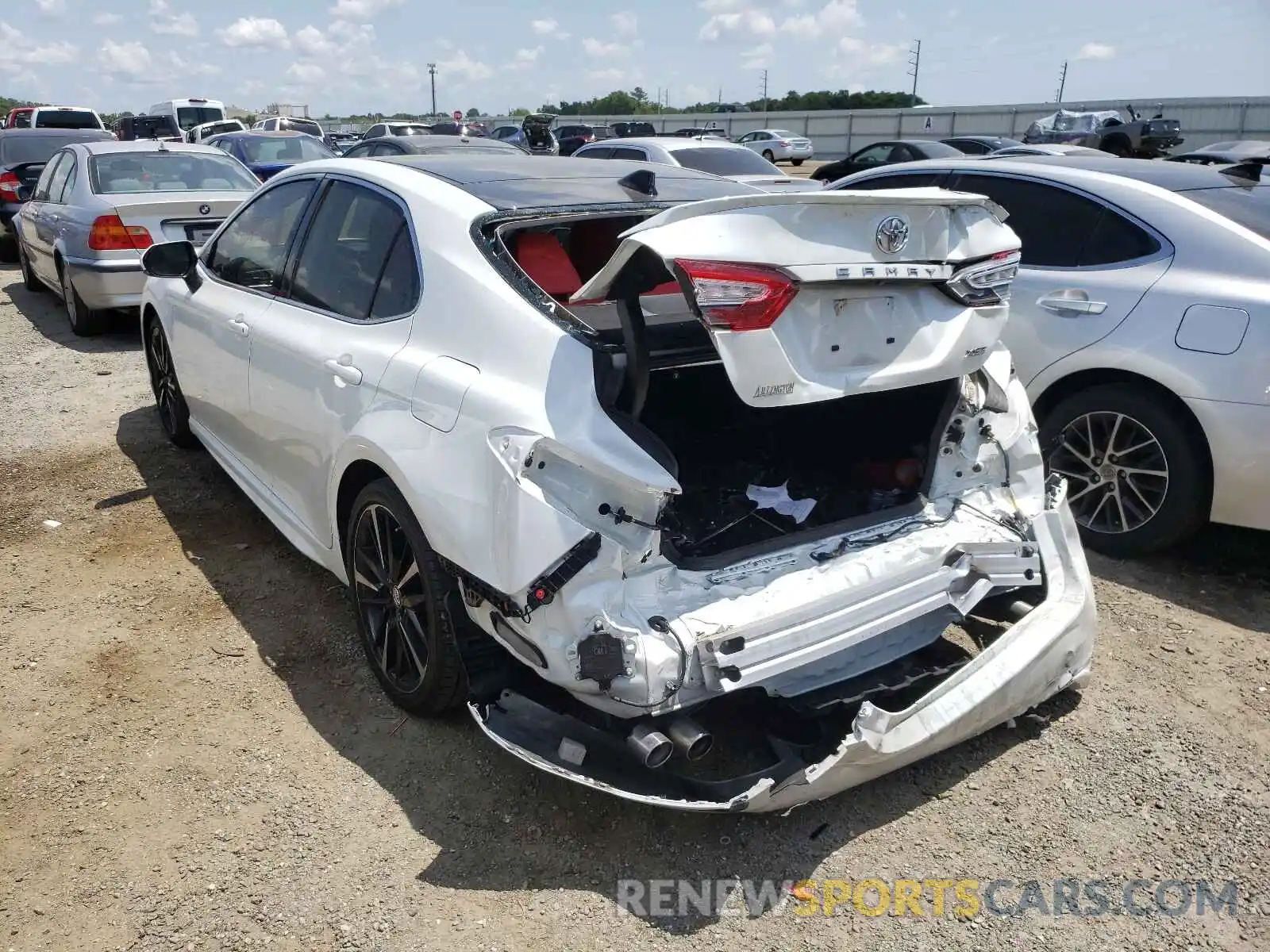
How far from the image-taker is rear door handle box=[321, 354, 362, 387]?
3.13 m

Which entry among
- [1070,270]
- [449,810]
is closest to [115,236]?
[449,810]

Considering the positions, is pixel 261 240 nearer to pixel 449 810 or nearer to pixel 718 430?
pixel 718 430

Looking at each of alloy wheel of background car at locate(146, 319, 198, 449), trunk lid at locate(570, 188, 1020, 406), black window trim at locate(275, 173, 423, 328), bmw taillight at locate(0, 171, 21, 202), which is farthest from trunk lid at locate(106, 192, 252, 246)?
trunk lid at locate(570, 188, 1020, 406)

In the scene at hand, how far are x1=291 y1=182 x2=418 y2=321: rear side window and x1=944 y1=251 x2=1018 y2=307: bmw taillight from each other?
5.35 ft

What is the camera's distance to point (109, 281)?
7.99m

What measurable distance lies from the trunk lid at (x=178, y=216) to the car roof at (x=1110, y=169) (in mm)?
5658

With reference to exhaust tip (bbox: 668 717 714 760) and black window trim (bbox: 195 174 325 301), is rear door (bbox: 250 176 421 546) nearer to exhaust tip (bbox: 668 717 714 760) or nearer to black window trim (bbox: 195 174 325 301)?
black window trim (bbox: 195 174 325 301)

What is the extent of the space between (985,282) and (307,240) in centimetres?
249

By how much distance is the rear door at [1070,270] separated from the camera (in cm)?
439

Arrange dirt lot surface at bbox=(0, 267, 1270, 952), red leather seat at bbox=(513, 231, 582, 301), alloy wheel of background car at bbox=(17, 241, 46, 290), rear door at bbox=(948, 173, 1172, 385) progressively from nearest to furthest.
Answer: dirt lot surface at bbox=(0, 267, 1270, 952), red leather seat at bbox=(513, 231, 582, 301), rear door at bbox=(948, 173, 1172, 385), alloy wheel of background car at bbox=(17, 241, 46, 290)

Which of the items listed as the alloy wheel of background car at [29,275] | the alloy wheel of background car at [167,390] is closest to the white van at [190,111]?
the alloy wheel of background car at [29,275]

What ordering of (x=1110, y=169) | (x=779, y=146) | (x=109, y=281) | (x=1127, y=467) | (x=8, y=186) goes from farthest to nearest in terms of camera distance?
(x=779, y=146) < (x=8, y=186) < (x=109, y=281) < (x=1110, y=169) < (x=1127, y=467)

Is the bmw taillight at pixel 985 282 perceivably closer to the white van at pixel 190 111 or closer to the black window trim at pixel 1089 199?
the black window trim at pixel 1089 199

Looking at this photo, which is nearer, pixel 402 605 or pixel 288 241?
pixel 402 605
